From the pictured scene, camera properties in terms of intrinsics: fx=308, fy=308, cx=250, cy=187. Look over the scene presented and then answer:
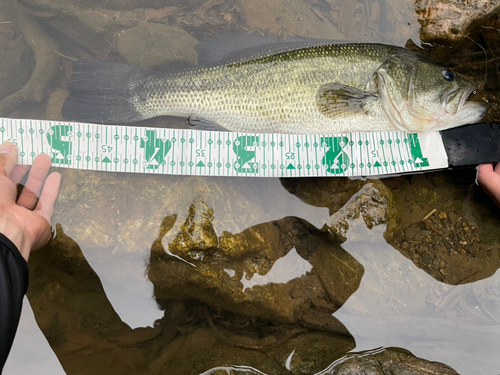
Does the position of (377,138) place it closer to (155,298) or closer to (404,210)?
(404,210)

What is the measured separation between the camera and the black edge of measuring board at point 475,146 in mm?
2949

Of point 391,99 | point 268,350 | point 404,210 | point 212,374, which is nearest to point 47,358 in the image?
point 212,374

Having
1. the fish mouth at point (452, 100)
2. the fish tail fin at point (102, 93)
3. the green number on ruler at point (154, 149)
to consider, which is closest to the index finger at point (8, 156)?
the fish tail fin at point (102, 93)

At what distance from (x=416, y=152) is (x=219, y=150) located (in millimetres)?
1905

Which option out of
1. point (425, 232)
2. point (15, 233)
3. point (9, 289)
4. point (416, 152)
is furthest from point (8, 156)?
point (425, 232)

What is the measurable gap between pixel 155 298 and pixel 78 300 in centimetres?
65

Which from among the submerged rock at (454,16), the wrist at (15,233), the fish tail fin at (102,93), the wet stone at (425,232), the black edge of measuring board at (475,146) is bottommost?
the wet stone at (425,232)

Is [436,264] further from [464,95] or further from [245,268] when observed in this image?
[245,268]

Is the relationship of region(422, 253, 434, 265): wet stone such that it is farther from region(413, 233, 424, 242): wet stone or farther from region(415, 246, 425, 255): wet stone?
region(413, 233, 424, 242): wet stone

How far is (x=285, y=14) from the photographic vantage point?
365cm

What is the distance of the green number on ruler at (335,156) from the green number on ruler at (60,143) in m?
2.32

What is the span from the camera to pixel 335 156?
9.68 ft

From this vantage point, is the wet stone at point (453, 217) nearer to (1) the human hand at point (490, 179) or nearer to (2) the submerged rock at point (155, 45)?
(1) the human hand at point (490, 179)

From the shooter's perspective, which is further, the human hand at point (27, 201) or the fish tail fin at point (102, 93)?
the fish tail fin at point (102, 93)
